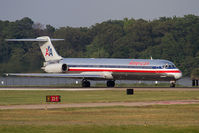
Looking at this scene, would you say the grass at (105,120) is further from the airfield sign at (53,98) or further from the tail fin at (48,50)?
the tail fin at (48,50)

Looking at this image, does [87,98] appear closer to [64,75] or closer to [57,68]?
[64,75]

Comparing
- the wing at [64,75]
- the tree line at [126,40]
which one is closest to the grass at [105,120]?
the wing at [64,75]

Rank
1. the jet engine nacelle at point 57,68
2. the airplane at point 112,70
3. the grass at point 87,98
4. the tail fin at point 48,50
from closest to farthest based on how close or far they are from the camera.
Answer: the grass at point 87,98, the airplane at point 112,70, the jet engine nacelle at point 57,68, the tail fin at point 48,50

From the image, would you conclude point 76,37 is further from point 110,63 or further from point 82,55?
point 110,63

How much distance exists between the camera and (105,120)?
26.4 meters

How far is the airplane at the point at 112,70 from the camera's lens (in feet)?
202

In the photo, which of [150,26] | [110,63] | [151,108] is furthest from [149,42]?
[151,108]

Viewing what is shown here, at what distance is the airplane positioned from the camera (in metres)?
61.5

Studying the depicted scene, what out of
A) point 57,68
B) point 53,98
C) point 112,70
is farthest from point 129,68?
point 53,98

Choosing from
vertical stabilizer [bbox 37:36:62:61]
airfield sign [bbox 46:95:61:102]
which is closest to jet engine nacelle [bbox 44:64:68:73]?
vertical stabilizer [bbox 37:36:62:61]

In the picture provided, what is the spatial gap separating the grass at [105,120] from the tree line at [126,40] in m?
71.9

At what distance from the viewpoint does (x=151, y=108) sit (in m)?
32.9

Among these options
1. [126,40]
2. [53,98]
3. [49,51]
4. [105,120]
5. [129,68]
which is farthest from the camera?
[126,40]

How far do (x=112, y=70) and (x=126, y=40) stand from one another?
228 ft
